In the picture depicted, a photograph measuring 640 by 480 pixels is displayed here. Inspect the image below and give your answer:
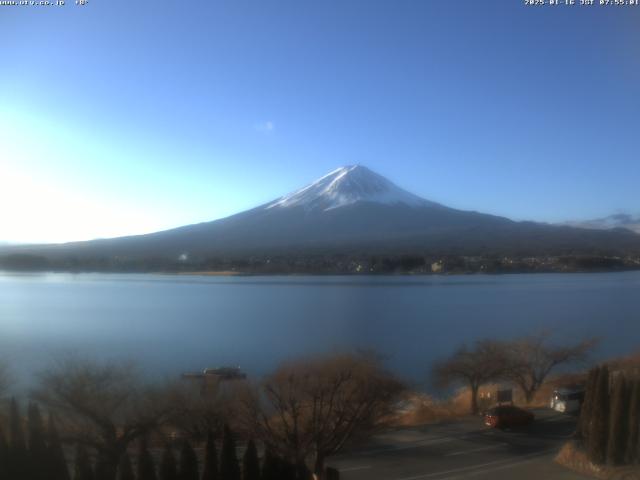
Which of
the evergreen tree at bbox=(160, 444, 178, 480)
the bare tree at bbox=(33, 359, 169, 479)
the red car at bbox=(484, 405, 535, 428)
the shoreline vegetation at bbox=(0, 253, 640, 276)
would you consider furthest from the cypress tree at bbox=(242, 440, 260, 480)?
the shoreline vegetation at bbox=(0, 253, 640, 276)

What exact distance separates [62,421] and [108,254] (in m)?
25.8

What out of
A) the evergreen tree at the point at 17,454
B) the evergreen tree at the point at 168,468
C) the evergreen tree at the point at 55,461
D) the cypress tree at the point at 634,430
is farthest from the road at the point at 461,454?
the evergreen tree at the point at 17,454

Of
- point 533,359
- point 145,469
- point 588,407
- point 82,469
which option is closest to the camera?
point 82,469

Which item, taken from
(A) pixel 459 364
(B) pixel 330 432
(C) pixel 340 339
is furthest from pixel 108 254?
(B) pixel 330 432

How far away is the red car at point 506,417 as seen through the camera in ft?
21.9

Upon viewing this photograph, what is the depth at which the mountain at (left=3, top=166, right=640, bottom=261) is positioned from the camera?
3509 cm

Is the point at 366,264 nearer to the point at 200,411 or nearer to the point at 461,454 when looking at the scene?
the point at 461,454

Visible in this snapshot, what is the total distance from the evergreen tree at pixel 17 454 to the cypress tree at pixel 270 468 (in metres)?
1.55

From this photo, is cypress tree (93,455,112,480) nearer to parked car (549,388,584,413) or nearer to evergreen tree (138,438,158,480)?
evergreen tree (138,438,158,480)

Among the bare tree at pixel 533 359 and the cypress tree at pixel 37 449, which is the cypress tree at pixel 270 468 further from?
the bare tree at pixel 533 359

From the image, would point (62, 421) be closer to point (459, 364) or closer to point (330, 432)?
point (330, 432)

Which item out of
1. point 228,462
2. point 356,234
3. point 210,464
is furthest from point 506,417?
point 356,234

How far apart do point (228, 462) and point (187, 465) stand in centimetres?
28

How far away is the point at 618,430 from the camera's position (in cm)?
482
